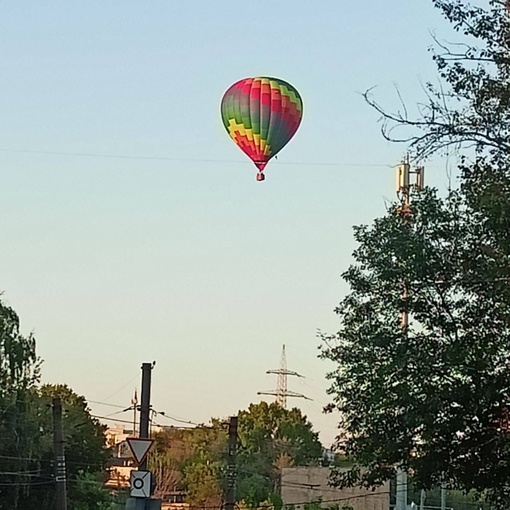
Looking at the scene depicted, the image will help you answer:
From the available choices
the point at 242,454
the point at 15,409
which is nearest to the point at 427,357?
the point at 15,409

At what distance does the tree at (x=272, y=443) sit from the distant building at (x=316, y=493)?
1295 cm

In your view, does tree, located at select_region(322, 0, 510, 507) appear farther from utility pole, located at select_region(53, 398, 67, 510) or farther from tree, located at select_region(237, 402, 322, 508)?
tree, located at select_region(237, 402, 322, 508)

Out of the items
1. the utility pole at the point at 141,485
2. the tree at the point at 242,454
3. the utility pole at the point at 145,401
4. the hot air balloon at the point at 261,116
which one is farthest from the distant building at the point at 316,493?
the utility pole at the point at 141,485

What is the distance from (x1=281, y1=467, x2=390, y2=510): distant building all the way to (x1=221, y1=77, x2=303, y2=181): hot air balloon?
119 ft

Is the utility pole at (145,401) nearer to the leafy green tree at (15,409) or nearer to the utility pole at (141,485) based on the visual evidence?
the utility pole at (141,485)

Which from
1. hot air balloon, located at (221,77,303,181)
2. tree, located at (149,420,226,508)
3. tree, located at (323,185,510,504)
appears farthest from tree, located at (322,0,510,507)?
tree, located at (149,420,226,508)

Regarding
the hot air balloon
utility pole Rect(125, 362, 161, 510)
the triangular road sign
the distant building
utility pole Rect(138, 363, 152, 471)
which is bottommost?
the distant building

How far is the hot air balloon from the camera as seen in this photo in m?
36.5

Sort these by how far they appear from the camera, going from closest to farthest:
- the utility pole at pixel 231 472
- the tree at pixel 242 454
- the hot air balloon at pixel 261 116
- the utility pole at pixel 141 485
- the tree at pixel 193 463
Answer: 1. the utility pole at pixel 141 485
2. the hot air balloon at pixel 261 116
3. the utility pole at pixel 231 472
4. the tree at pixel 193 463
5. the tree at pixel 242 454

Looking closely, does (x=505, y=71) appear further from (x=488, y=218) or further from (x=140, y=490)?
(x=140, y=490)

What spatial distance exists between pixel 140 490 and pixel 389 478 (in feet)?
20.0

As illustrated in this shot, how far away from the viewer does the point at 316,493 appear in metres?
78.4

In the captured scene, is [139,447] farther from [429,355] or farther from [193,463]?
[193,463]

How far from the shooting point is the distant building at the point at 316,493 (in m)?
71.2
